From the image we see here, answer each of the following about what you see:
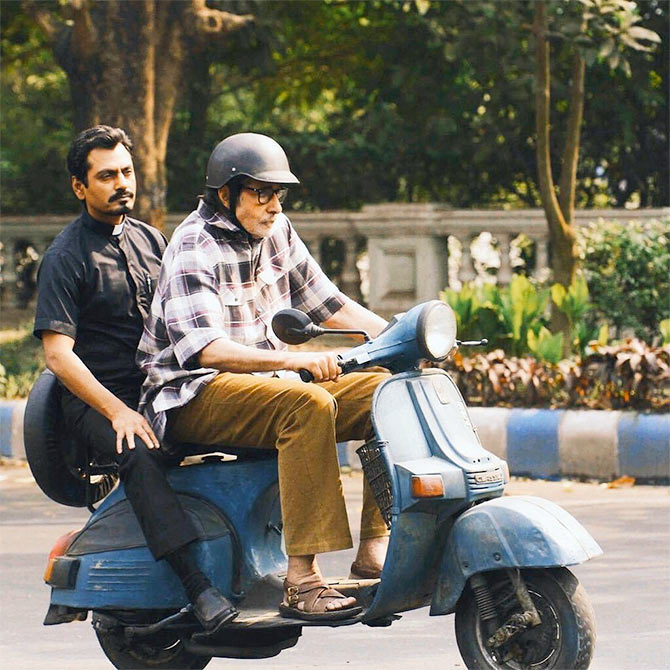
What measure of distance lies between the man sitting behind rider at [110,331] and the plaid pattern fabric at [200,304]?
121mm

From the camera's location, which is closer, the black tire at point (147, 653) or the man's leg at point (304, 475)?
the man's leg at point (304, 475)

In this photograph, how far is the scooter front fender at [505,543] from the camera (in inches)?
176

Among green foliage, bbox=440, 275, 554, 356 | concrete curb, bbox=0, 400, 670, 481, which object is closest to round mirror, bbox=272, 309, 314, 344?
concrete curb, bbox=0, 400, 670, 481

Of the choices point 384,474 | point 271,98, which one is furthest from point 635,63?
point 384,474

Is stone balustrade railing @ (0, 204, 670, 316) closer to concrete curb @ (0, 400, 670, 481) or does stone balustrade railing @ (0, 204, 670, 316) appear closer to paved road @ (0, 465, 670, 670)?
concrete curb @ (0, 400, 670, 481)

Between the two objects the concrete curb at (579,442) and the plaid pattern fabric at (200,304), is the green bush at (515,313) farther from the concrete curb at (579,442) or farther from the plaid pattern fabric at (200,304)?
the plaid pattern fabric at (200,304)

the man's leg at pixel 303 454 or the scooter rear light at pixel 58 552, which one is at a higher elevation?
the man's leg at pixel 303 454

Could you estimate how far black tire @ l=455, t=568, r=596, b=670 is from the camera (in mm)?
4453

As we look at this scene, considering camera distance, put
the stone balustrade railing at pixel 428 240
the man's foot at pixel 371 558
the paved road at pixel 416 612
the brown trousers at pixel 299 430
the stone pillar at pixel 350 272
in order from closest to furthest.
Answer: the brown trousers at pixel 299 430 → the man's foot at pixel 371 558 → the paved road at pixel 416 612 → the stone balustrade railing at pixel 428 240 → the stone pillar at pixel 350 272

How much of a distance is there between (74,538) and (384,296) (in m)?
8.31

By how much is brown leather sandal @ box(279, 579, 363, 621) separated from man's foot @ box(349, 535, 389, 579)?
0.21 meters

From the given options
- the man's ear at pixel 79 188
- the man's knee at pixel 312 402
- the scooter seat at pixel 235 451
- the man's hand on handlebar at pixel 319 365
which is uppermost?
the man's ear at pixel 79 188

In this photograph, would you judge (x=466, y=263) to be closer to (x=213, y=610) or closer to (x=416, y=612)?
(x=416, y=612)

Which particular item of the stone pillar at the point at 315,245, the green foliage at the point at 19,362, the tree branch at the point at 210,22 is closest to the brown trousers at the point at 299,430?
the green foliage at the point at 19,362
